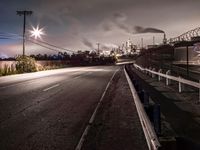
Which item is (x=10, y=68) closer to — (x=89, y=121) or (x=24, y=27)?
(x=24, y=27)

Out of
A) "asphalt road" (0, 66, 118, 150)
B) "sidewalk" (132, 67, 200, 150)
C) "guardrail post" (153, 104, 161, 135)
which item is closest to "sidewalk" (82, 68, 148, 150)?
"asphalt road" (0, 66, 118, 150)

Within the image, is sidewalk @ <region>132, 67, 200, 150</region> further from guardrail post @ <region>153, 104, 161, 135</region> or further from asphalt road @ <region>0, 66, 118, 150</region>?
asphalt road @ <region>0, 66, 118, 150</region>

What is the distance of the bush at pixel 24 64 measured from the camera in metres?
43.2

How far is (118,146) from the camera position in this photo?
20.6ft

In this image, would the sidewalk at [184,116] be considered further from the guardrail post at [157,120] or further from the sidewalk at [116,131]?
the sidewalk at [116,131]

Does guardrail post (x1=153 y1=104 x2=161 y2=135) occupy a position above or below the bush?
below

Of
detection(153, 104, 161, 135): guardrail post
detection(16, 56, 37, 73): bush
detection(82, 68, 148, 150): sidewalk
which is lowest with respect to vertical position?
detection(82, 68, 148, 150): sidewalk

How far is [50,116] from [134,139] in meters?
3.71

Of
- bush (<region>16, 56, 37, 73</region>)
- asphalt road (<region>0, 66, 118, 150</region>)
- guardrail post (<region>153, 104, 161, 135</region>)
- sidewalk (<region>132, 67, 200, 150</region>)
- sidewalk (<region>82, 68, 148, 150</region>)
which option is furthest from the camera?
bush (<region>16, 56, 37, 73</region>)

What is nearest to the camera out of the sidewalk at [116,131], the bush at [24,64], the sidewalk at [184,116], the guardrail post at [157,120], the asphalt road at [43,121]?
the sidewalk at [184,116]

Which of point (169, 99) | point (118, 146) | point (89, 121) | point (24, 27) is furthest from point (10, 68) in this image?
point (118, 146)

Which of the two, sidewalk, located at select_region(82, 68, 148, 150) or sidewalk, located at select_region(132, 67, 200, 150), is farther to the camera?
sidewalk, located at select_region(82, 68, 148, 150)

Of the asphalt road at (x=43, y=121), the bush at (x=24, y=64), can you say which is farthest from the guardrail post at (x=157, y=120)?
the bush at (x=24, y=64)

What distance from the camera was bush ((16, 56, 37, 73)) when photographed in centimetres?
4322
